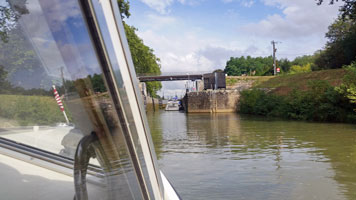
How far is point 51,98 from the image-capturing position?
21.7 inches

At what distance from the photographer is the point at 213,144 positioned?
32.9 ft

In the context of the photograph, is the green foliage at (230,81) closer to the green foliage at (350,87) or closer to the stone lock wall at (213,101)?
the stone lock wall at (213,101)

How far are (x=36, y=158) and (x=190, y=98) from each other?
36852mm

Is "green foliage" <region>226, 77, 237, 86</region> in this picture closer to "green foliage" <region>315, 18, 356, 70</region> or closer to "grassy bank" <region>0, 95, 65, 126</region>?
"green foliage" <region>315, 18, 356, 70</region>

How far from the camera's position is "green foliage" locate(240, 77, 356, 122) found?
15906 mm

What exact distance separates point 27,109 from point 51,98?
0.05 m

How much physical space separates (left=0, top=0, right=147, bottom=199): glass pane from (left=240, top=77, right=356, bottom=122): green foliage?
16.5 meters

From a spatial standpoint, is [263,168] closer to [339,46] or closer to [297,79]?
[297,79]

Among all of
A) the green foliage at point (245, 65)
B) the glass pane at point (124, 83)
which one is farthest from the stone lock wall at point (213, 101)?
the green foliage at point (245, 65)

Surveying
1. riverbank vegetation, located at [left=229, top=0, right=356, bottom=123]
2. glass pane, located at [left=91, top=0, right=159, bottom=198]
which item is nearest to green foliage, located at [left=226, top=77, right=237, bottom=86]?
riverbank vegetation, located at [left=229, top=0, right=356, bottom=123]

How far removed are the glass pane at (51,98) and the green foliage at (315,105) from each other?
16507 mm

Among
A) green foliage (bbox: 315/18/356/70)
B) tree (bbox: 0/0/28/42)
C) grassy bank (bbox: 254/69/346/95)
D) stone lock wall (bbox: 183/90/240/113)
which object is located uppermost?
green foliage (bbox: 315/18/356/70)

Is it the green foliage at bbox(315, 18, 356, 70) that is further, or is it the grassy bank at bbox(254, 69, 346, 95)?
the green foliage at bbox(315, 18, 356, 70)

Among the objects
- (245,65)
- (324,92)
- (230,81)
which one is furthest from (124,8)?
(245,65)
